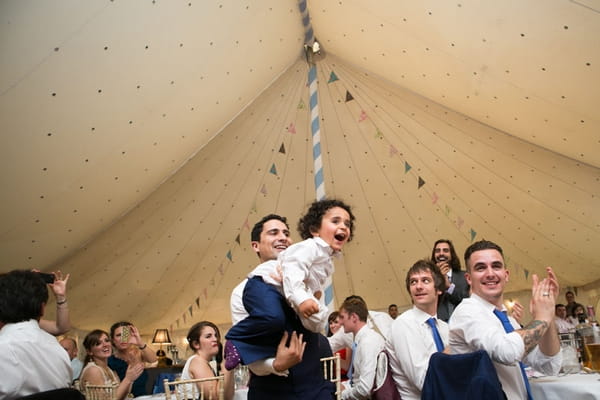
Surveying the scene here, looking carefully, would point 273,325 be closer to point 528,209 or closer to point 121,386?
point 121,386

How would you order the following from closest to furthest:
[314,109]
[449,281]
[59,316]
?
[59,316]
[449,281]
[314,109]

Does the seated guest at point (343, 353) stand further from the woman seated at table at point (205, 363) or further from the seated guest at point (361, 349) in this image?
the woman seated at table at point (205, 363)

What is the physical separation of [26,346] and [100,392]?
4.13 feet

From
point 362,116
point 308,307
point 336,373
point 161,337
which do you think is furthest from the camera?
point 161,337

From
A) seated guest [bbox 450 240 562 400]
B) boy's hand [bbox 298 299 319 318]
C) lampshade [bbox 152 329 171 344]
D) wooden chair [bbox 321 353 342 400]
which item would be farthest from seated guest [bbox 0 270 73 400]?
lampshade [bbox 152 329 171 344]

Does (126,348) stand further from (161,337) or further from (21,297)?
(161,337)

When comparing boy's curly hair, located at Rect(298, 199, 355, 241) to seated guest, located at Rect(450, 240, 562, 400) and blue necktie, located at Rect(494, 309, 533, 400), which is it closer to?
seated guest, located at Rect(450, 240, 562, 400)

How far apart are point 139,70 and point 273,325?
2.81 m

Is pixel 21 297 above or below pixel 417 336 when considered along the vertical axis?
above

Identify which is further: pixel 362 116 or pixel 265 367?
pixel 362 116

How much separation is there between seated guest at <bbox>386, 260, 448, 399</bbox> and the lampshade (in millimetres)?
7207

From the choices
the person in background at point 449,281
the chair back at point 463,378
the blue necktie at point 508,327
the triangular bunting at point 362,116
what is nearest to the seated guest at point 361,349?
the person in background at point 449,281

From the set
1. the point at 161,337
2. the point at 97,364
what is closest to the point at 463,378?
the point at 97,364

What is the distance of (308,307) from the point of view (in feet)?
4.25
